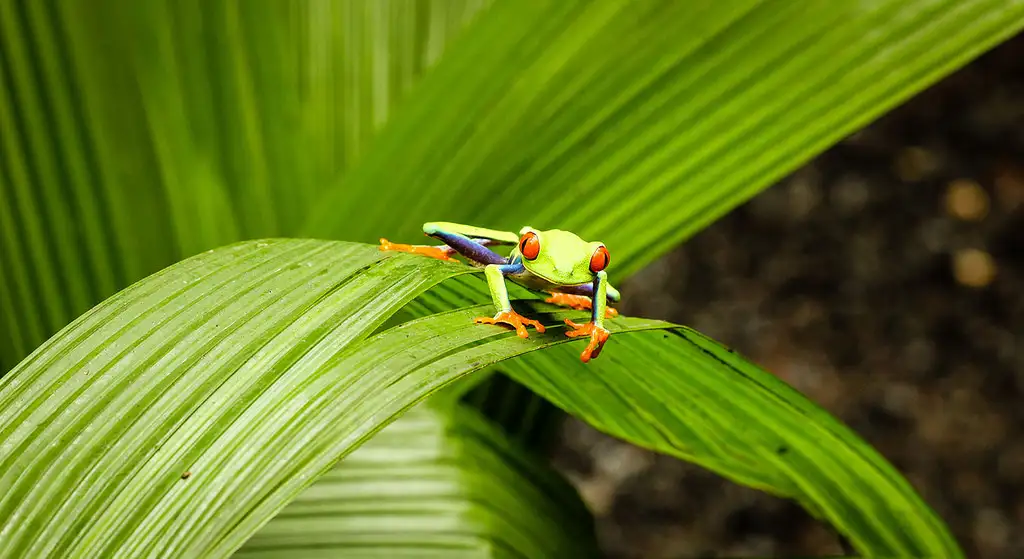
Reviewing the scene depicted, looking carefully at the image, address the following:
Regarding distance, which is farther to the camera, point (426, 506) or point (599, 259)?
point (426, 506)

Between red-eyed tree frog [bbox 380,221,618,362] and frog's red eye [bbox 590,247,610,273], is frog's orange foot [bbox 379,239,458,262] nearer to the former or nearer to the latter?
red-eyed tree frog [bbox 380,221,618,362]

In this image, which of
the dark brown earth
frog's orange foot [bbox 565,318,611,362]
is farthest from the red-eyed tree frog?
the dark brown earth

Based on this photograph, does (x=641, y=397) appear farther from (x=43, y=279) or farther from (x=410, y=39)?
(x=43, y=279)

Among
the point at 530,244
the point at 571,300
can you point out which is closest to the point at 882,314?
the point at 571,300

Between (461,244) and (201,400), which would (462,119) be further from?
(201,400)

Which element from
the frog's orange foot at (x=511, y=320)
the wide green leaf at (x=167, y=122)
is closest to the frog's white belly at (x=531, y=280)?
the frog's orange foot at (x=511, y=320)

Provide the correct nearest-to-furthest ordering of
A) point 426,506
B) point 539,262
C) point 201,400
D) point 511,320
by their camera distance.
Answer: point 201,400
point 511,320
point 539,262
point 426,506
